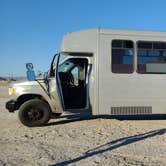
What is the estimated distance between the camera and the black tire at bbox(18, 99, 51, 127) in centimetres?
995

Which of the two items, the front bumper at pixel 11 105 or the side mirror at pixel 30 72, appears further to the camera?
the front bumper at pixel 11 105

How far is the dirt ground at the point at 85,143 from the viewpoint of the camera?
6.12 meters

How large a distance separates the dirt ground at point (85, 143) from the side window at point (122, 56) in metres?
1.73

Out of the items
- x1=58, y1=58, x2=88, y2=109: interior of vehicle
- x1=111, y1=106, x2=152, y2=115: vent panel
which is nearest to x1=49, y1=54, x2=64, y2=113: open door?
x1=58, y1=58, x2=88, y2=109: interior of vehicle

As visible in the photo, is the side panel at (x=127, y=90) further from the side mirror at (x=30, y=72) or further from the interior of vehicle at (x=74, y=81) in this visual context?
the side mirror at (x=30, y=72)

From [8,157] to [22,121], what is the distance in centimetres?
362

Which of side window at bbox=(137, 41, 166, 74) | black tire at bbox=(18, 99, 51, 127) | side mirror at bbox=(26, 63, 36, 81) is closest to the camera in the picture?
side mirror at bbox=(26, 63, 36, 81)

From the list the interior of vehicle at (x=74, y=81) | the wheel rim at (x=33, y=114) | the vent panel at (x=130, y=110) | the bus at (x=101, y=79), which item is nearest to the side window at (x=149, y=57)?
the bus at (x=101, y=79)

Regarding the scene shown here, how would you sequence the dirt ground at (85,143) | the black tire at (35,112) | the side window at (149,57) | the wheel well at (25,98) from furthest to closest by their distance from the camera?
the side window at (149,57)
the wheel well at (25,98)
the black tire at (35,112)
the dirt ground at (85,143)

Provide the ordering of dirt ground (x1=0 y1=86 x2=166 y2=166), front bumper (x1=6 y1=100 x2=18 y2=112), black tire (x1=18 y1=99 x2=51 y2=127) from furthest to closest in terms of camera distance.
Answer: front bumper (x1=6 y1=100 x2=18 y2=112)
black tire (x1=18 y1=99 x2=51 y2=127)
dirt ground (x1=0 y1=86 x2=166 y2=166)

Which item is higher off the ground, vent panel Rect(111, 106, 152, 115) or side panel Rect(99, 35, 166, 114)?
side panel Rect(99, 35, 166, 114)

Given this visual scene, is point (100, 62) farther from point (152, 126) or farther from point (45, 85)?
→ point (152, 126)

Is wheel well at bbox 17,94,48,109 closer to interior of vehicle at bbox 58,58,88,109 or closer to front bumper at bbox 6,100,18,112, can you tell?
front bumper at bbox 6,100,18,112

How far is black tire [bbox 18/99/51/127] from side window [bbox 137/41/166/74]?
3.21m
